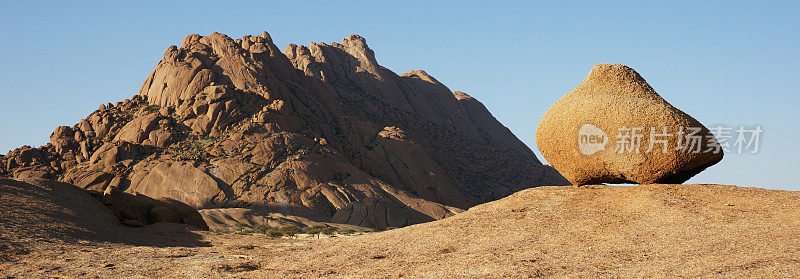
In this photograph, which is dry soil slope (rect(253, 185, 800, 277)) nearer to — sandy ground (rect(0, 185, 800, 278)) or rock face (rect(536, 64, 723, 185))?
sandy ground (rect(0, 185, 800, 278))

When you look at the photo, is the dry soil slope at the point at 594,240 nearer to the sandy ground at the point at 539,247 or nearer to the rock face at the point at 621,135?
the sandy ground at the point at 539,247

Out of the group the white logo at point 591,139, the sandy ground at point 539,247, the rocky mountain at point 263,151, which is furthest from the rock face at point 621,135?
the rocky mountain at point 263,151

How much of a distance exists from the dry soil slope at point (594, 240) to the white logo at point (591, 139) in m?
1.44

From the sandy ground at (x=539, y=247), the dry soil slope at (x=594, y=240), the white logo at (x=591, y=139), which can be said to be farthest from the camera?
the white logo at (x=591, y=139)

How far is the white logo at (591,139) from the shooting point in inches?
720

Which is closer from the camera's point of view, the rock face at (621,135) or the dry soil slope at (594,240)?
the dry soil slope at (594,240)

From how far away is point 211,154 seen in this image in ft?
189

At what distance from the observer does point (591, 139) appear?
18438 mm

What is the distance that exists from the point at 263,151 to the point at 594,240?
48390mm

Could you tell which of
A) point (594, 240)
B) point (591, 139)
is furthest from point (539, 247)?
point (591, 139)

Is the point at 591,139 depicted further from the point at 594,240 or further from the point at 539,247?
the point at 539,247

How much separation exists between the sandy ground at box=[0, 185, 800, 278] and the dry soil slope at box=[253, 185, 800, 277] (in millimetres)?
26

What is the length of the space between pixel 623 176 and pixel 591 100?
8.43 feet

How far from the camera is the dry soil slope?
1129 cm
